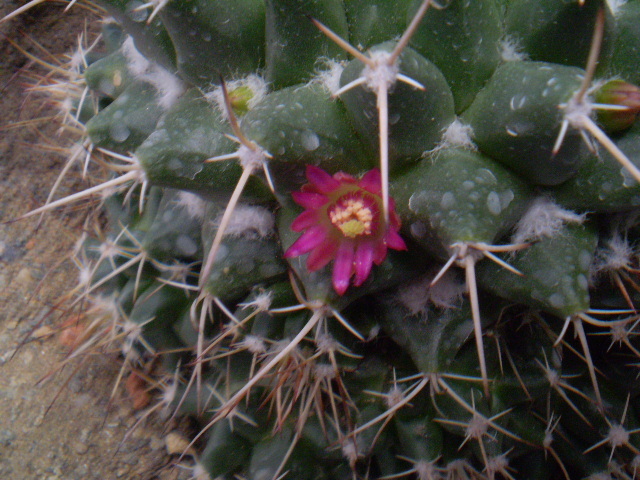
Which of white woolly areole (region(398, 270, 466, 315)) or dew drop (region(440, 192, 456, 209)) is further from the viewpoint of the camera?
white woolly areole (region(398, 270, 466, 315))

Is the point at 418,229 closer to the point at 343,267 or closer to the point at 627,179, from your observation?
the point at 343,267

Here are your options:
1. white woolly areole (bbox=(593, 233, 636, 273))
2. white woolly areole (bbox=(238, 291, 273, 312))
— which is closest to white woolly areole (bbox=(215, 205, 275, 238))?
white woolly areole (bbox=(238, 291, 273, 312))

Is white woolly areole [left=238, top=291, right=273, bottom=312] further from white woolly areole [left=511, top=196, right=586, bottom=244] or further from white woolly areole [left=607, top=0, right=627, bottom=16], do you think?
white woolly areole [left=607, top=0, right=627, bottom=16]

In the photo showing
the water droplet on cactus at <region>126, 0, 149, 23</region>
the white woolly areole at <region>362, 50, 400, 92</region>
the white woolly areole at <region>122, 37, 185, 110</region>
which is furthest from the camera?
the white woolly areole at <region>122, 37, 185, 110</region>

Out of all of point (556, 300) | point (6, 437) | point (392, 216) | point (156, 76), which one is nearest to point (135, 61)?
point (156, 76)

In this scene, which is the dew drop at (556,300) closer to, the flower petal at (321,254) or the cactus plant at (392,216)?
the cactus plant at (392,216)

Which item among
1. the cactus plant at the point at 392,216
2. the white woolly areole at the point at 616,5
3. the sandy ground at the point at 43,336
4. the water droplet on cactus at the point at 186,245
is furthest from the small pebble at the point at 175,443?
the white woolly areole at the point at 616,5
